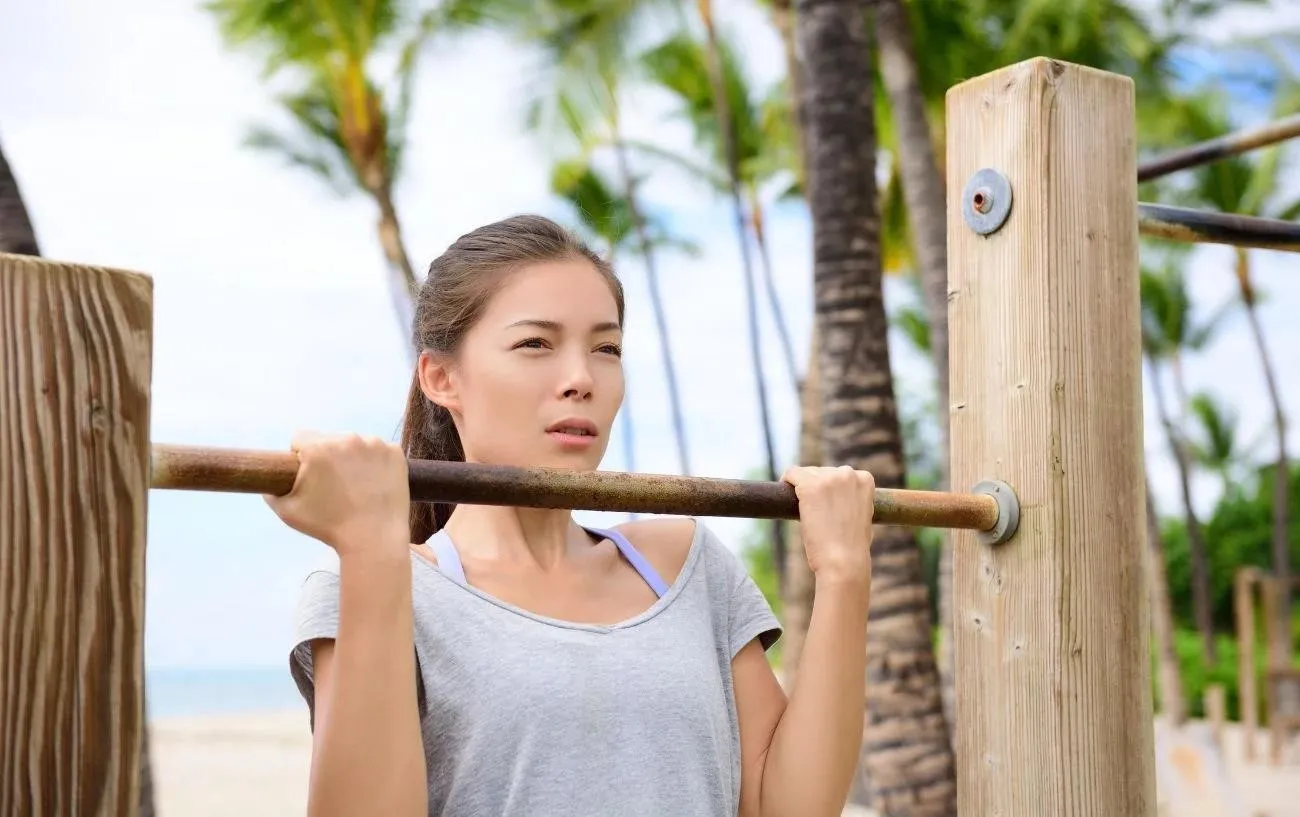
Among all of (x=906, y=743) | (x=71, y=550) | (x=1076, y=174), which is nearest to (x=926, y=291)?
(x=906, y=743)

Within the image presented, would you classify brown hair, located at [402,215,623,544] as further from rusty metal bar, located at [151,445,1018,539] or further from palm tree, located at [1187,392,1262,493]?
palm tree, located at [1187,392,1262,493]

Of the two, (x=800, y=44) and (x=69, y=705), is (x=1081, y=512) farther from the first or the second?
(x=800, y=44)

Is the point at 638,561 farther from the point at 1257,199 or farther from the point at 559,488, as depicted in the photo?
the point at 1257,199

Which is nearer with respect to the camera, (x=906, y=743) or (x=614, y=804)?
(x=614, y=804)

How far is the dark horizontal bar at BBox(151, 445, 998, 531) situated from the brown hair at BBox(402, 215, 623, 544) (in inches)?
12.0

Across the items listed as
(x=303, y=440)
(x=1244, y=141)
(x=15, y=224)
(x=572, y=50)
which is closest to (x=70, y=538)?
(x=303, y=440)

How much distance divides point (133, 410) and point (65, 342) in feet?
0.26

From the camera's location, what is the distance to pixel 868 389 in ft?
20.3

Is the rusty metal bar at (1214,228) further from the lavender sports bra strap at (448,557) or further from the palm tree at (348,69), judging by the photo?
the palm tree at (348,69)

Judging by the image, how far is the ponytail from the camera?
1.95m

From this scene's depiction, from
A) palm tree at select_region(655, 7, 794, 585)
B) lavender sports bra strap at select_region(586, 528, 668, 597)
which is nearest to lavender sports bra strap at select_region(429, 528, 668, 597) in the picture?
lavender sports bra strap at select_region(586, 528, 668, 597)

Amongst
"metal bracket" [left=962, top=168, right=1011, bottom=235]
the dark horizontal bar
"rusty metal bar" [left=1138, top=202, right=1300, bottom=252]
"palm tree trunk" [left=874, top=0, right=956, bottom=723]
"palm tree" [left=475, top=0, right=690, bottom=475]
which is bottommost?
the dark horizontal bar

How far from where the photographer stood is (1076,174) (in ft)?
6.14

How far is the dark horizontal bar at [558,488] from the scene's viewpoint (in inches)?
49.9
